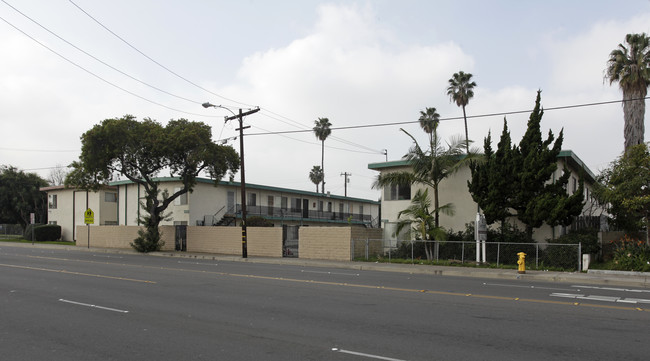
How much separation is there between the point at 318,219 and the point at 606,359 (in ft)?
158

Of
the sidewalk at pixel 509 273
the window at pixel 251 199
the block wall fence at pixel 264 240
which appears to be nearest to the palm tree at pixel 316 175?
the window at pixel 251 199

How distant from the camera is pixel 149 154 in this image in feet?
104

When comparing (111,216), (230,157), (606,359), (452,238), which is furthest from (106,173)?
(606,359)

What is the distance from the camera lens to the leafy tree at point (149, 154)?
101 feet

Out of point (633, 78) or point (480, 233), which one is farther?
point (633, 78)

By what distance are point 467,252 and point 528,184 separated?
14.4 ft

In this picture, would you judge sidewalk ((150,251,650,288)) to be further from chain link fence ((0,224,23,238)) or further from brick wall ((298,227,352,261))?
chain link fence ((0,224,23,238))

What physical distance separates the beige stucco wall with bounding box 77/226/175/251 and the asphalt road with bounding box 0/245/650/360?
20465 millimetres

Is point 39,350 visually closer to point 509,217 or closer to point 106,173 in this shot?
point 509,217

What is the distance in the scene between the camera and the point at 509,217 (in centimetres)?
2462

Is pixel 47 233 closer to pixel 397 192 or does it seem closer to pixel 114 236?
pixel 114 236

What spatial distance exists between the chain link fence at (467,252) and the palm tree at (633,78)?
9570 millimetres

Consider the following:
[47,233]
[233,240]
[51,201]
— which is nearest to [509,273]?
[233,240]

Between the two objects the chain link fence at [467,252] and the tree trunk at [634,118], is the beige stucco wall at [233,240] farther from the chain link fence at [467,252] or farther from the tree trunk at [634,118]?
the tree trunk at [634,118]
